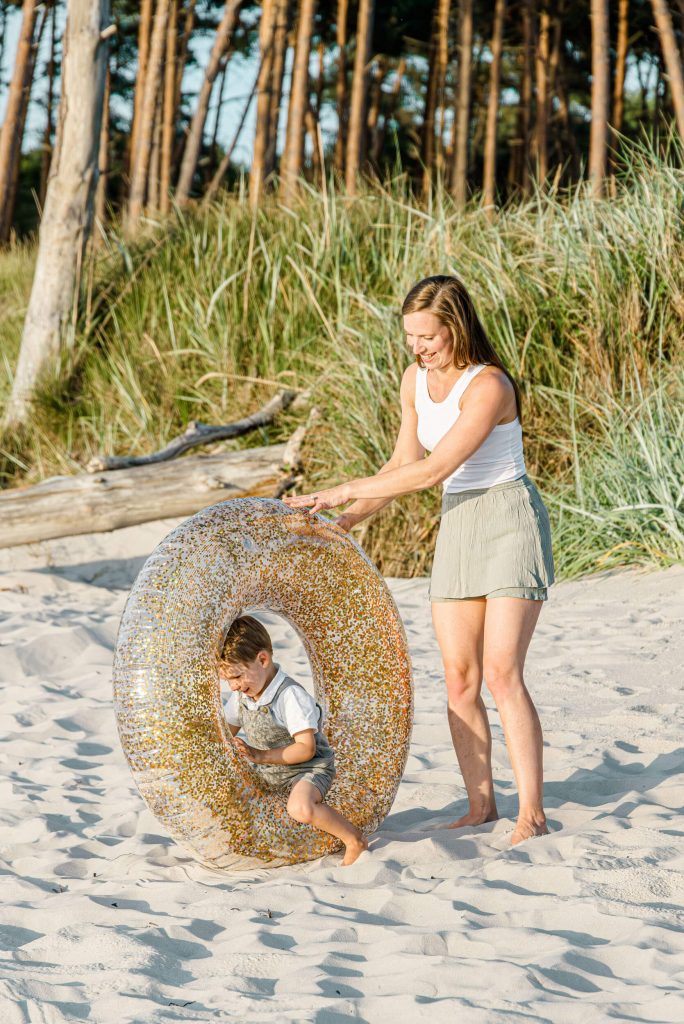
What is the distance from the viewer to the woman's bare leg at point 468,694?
11.6 feet

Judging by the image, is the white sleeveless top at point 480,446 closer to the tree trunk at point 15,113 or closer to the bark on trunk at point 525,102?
the bark on trunk at point 525,102

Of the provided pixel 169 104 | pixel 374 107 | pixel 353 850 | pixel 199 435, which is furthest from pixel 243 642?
pixel 374 107

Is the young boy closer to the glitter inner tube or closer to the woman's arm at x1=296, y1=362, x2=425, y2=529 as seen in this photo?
the glitter inner tube

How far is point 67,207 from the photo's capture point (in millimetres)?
10172

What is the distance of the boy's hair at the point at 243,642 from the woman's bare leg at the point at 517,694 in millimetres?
707

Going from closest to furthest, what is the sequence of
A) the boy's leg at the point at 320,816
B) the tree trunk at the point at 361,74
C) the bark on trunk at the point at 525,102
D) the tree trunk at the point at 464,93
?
1. the boy's leg at the point at 320,816
2. the tree trunk at the point at 361,74
3. the tree trunk at the point at 464,93
4. the bark on trunk at the point at 525,102

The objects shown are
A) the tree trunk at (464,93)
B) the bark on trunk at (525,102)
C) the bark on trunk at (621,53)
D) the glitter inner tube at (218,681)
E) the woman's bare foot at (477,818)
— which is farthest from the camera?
the bark on trunk at (621,53)

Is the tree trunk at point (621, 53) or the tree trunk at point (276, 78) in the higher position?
the tree trunk at point (621, 53)

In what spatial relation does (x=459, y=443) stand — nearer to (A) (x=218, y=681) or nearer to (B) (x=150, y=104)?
(A) (x=218, y=681)

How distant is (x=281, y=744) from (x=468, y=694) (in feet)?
2.17

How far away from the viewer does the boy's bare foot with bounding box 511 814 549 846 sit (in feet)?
11.0

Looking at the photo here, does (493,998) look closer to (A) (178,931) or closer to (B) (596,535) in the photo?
(A) (178,931)

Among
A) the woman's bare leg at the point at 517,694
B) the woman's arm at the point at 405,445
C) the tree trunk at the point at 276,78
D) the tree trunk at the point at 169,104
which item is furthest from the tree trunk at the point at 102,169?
the woman's bare leg at the point at 517,694

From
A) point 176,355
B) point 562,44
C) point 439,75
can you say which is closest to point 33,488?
point 176,355
